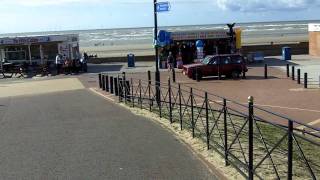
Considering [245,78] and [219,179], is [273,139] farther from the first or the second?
[245,78]

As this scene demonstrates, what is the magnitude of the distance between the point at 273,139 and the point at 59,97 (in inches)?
653

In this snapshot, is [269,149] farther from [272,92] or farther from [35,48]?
[35,48]

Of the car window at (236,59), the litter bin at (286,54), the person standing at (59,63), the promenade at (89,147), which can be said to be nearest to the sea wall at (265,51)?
the litter bin at (286,54)

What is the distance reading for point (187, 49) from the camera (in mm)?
46781

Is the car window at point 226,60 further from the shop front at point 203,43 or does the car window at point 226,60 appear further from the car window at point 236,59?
the shop front at point 203,43

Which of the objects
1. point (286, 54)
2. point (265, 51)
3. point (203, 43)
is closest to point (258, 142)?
point (203, 43)

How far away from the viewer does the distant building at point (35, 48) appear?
161ft

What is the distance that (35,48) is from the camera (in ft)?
165

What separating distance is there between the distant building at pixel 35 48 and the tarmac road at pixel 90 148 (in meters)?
29.4

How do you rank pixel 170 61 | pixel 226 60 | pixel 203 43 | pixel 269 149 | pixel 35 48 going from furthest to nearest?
pixel 35 48 < pixel 203 43 < pixel 170 61 < pixel 226 60 < pixel 269 149

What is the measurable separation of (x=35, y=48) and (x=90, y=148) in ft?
130

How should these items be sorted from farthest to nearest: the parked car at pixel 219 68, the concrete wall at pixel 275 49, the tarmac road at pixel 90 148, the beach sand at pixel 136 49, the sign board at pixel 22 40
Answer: the beach sand at pixel 136 49 → the concrete wall at pixel 275 49 → the sign board at pixel 22 40 → the parked car at pixel 219 68 → the tarmac road at pixel 90 148

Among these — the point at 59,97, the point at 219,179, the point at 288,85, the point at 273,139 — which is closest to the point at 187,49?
the point at 288,85

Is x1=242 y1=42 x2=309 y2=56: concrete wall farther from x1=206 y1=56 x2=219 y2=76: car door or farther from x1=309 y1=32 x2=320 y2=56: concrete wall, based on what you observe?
x1=206 y1=56 x2=219 y2=76: car door
